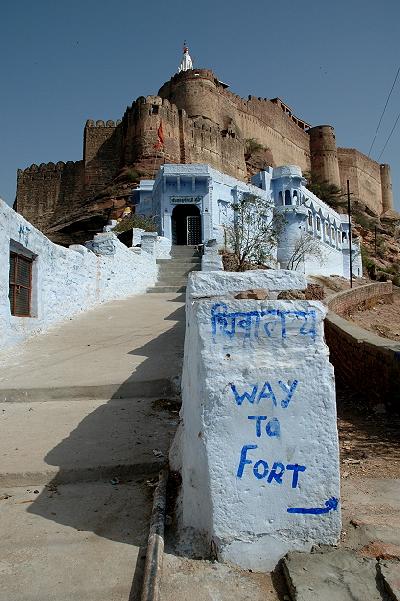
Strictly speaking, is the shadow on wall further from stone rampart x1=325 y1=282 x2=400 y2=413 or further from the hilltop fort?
the hilltop fort

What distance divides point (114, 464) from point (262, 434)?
1467 mm

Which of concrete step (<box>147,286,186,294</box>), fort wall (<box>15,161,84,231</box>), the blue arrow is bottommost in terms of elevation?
the blue arrow

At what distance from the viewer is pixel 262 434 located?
221 centimetres

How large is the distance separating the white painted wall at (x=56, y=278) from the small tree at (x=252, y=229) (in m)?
11.6

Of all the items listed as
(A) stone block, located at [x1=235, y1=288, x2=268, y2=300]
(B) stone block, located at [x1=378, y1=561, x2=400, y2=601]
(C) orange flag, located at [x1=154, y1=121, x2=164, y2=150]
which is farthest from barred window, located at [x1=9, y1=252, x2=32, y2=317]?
(C) orange flag, located at [x1=154, y1=121, x2=164, y2=150]

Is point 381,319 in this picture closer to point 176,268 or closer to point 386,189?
point 176,268

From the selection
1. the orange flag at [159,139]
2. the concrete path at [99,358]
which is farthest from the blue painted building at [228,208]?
the concrete path at [99,358]

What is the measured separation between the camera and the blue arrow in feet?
7.17

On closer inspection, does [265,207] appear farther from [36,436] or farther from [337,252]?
[36,436]

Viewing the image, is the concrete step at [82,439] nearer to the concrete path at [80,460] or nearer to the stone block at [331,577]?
the concrete path at [80,460]

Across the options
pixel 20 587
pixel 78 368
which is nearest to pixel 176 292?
pixel 78 368

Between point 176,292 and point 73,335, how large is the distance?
665 cm

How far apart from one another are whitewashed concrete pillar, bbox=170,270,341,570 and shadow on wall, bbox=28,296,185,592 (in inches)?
21.7

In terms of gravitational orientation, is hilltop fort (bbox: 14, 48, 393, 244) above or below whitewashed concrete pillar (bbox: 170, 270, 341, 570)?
above
